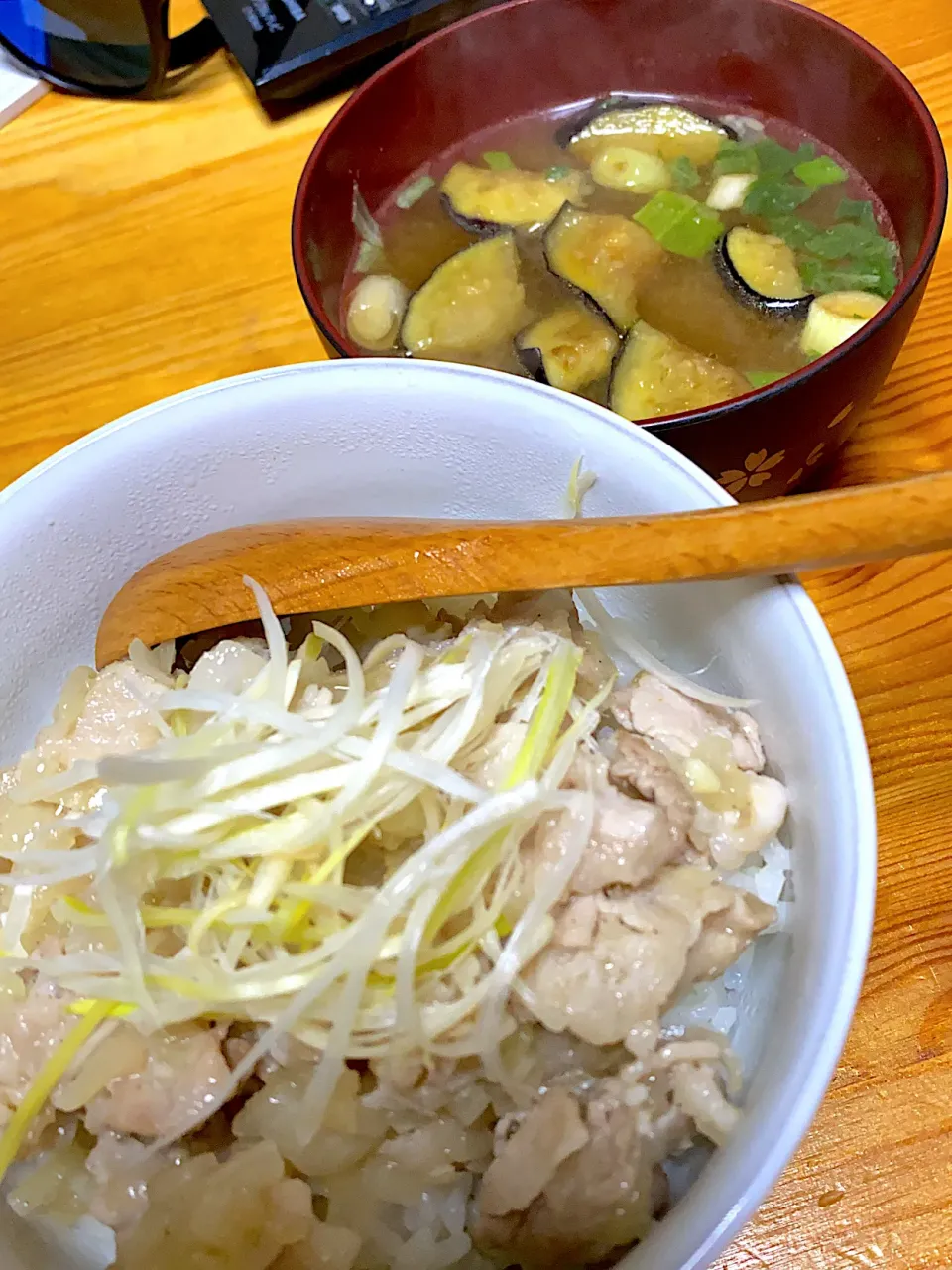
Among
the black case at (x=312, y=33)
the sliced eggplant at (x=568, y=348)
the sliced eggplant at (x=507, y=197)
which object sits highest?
the black case at (x=312, y=33)

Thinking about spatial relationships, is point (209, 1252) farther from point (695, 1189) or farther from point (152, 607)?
point (152, 607)

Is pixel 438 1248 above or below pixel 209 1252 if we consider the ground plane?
below

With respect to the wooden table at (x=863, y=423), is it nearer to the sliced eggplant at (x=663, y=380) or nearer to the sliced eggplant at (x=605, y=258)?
the sliced eggplant at (x=663, y=380)

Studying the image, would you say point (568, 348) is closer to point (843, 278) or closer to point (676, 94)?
point (843, 278)

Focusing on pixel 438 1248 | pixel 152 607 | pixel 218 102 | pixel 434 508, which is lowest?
pixel 438 1248

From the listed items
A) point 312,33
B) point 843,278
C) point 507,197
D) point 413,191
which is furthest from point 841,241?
point 312,33

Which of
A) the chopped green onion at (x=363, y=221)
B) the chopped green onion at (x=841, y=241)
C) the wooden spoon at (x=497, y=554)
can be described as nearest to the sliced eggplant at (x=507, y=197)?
the chopped green onion at (x=363, y=221)

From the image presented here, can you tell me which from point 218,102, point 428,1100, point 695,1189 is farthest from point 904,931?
point 218,102

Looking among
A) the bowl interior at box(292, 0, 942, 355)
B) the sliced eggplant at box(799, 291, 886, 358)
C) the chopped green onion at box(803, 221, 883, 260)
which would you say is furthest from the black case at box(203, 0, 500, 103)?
the sliced eggplant at box(799, 291, 886, 358)
